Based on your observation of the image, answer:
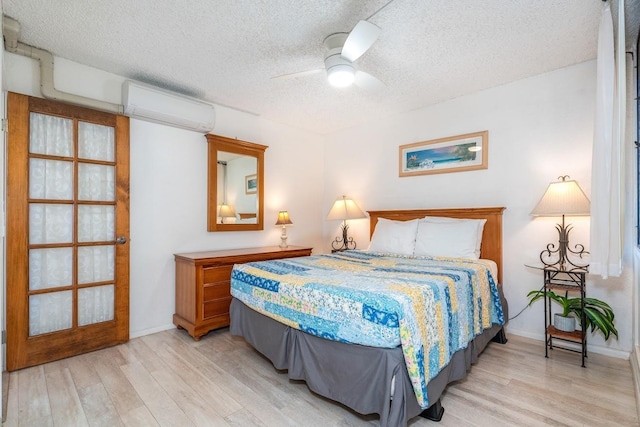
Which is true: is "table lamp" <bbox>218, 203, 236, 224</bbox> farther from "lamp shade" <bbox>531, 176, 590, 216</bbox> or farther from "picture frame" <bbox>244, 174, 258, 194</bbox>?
"lamp shade" <bbox>531, 176, 590, 216</bbox>

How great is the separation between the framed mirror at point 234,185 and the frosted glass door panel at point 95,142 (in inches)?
38.2

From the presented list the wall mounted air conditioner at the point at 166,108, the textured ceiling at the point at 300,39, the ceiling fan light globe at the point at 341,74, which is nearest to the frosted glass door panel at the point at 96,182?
the wall mounted air conditioner at the point at 166,108

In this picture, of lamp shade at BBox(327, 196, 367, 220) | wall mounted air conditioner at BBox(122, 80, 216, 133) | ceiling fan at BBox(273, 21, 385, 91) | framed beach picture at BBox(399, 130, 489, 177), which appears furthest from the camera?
lamp shade at BBox(327, 196, 367, 220)

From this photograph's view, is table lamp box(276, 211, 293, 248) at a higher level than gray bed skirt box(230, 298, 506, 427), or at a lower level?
higher

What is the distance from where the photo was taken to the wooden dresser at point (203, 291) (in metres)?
3.01

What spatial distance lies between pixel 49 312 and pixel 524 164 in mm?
4520

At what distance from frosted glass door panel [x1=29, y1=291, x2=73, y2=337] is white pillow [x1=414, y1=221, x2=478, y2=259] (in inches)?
129

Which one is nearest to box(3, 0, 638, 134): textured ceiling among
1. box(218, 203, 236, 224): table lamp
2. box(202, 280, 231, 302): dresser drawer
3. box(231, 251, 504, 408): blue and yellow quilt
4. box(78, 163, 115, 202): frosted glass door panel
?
box(78, 163, 115, 202): frosted glass door panel

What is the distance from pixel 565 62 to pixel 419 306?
106 inches

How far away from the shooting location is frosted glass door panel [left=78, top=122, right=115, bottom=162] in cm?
280

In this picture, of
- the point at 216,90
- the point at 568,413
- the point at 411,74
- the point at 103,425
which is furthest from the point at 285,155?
the point at 568,413

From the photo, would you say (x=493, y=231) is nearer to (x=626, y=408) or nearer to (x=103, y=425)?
(x=626, y=408)

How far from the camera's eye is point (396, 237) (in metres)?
3.52

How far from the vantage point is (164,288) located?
Answer: 3318 mm
